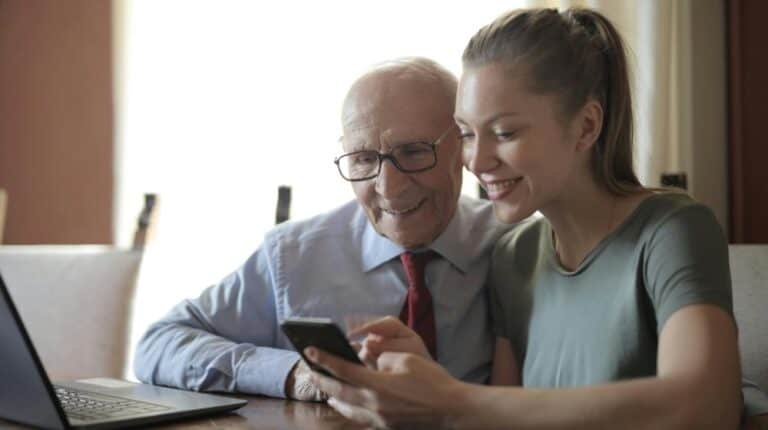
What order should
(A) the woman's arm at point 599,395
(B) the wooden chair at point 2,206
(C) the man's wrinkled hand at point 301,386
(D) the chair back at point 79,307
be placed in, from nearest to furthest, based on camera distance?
1. (A) the woman's arm at point 599,395
2. (C) the man's wrinkled hand at point 301,386
3. (D) the chair back at point 79,307
4. (B) the wooden chair at point 2,206

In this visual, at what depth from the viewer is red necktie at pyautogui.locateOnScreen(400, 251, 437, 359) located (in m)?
1.63

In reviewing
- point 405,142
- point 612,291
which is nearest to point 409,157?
point 405,142

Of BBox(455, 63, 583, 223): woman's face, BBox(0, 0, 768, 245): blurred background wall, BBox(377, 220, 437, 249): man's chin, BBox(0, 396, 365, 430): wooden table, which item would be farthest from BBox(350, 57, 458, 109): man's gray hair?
BBox(0, 0, 768, 245): blurred background wall

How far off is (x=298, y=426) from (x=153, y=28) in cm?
237

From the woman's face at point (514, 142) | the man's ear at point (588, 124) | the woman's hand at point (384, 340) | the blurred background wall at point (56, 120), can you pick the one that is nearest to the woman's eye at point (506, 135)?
the woman's face at point (514, 142)

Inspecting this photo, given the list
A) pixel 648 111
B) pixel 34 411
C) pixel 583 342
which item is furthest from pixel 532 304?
pixel 648 111

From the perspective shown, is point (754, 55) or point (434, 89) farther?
point (754, 55)

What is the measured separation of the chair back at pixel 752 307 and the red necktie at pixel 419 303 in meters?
0.53

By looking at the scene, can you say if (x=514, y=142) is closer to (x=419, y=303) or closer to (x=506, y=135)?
(x=506, y=135)

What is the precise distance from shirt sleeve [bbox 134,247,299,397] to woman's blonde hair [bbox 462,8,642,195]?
0.59m

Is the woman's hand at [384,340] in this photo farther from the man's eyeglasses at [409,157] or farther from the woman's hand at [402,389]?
the man's eyeglasses at [409,157]

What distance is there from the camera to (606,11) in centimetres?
243

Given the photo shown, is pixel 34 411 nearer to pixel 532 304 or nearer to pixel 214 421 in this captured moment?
pixel 214 421

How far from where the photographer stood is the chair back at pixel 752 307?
1.56 m
